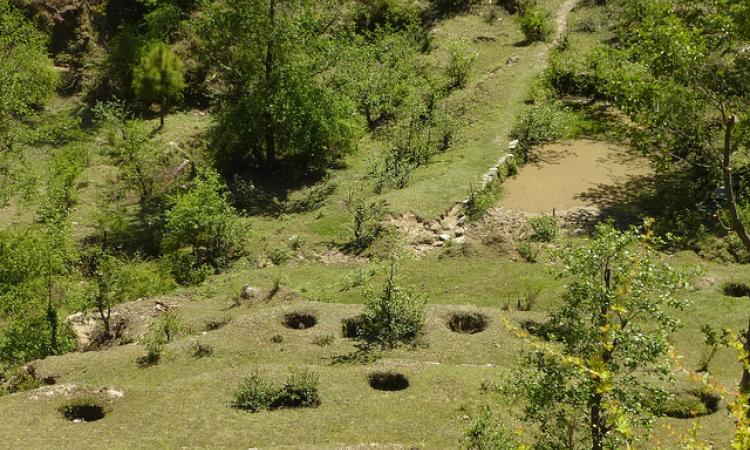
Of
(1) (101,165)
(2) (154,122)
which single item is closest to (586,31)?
(2) (154,122)

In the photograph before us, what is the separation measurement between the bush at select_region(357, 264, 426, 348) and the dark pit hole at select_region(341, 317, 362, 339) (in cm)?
30

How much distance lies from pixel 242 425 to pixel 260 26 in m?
20.2

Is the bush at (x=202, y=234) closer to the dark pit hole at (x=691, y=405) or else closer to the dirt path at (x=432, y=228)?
the dirt path at (x=432, y=228)

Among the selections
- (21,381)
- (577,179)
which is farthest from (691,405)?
(577,179)

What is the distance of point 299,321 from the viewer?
18469 millimetres

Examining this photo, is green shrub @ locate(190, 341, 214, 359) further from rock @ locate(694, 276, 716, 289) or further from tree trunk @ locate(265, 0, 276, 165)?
tree trunk @ locate(265, 0, 276, 165)

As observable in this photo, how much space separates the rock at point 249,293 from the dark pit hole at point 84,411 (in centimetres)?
663

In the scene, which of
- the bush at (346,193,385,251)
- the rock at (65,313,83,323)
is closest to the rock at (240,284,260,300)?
the bush at (346,193,385,251)

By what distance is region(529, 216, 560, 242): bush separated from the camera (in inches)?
948

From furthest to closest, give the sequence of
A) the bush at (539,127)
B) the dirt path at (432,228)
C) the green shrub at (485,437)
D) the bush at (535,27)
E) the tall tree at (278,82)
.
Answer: the bush at (535,27)
the bush at (539,127)
the tall tree at (278,82)
the dirt path at (432,228)
the green shrub at (485,437)

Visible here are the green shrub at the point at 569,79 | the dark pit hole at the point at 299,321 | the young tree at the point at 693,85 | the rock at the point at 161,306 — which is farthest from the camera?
the green shrub at the point at 569,79

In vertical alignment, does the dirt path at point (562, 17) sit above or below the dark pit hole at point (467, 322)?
above

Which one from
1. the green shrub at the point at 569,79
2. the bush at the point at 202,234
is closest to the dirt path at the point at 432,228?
the bush at the point at 202,234

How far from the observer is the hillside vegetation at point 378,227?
491 inches
